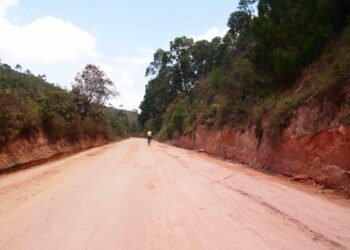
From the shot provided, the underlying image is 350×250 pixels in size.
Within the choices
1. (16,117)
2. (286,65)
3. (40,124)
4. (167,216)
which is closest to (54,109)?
(40,124)

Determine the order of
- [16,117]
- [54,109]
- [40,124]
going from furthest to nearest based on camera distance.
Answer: [54,109]
[40,124]
[16,117]

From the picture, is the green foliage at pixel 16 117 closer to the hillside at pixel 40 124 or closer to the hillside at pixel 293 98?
the hillside at pixel 40 124

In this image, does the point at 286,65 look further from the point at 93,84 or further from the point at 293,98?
the point at 93,84

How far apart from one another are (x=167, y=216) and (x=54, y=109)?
26.2m

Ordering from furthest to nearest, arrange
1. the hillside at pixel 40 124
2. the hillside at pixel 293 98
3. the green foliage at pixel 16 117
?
1. the hillside at pixel 40 124
2. the green foliage at pixel 16 117
3. the hillside at pixel 293 98

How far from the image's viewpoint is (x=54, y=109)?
32.0 m

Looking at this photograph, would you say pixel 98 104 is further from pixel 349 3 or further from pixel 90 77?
pixel 349 3

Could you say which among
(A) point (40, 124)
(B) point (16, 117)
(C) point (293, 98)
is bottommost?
(A) point (40, 124)

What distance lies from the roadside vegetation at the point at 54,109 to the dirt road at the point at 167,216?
397 inches

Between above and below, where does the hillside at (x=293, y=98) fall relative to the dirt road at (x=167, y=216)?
above

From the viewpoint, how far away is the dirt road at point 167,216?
6.15 metres

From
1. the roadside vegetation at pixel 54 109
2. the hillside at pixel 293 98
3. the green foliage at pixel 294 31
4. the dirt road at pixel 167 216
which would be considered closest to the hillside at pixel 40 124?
the roadside vegetation at pixel 54 109

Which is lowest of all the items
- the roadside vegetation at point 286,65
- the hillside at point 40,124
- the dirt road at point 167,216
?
the dirt road at point 167,216

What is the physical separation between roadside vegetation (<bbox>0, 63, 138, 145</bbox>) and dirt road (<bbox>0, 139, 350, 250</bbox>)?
10.1m
